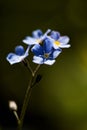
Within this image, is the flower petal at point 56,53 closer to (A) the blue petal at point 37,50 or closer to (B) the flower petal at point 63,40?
(A) the blue petal at point 37,50

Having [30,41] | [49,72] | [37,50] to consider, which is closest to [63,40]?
[30,41]

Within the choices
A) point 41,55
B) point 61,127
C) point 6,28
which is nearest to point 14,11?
point 6,28

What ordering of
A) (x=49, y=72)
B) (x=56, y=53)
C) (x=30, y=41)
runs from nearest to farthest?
(x=56, y=53)
(x=30, y=41)
(x=49, y=72)

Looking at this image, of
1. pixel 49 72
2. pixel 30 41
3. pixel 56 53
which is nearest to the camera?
pixel 56 53

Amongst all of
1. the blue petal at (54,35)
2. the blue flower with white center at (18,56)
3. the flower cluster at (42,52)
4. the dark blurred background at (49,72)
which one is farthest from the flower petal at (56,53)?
the dark blurred background at (49,72)

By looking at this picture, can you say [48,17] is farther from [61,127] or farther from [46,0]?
[61,127]

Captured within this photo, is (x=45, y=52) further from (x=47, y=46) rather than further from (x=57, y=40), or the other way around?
(x=57, y=40)

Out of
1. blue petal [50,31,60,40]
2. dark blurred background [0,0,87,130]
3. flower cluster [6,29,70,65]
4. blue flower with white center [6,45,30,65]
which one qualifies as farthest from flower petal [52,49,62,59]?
dark blurred background [0,0,87,130]

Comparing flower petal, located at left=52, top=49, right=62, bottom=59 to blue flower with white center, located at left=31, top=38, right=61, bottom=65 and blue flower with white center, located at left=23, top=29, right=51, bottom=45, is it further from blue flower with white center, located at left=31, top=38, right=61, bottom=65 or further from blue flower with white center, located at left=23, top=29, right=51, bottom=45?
blue flower with white center, located at left=23, top=29, right=51, bottom=45
